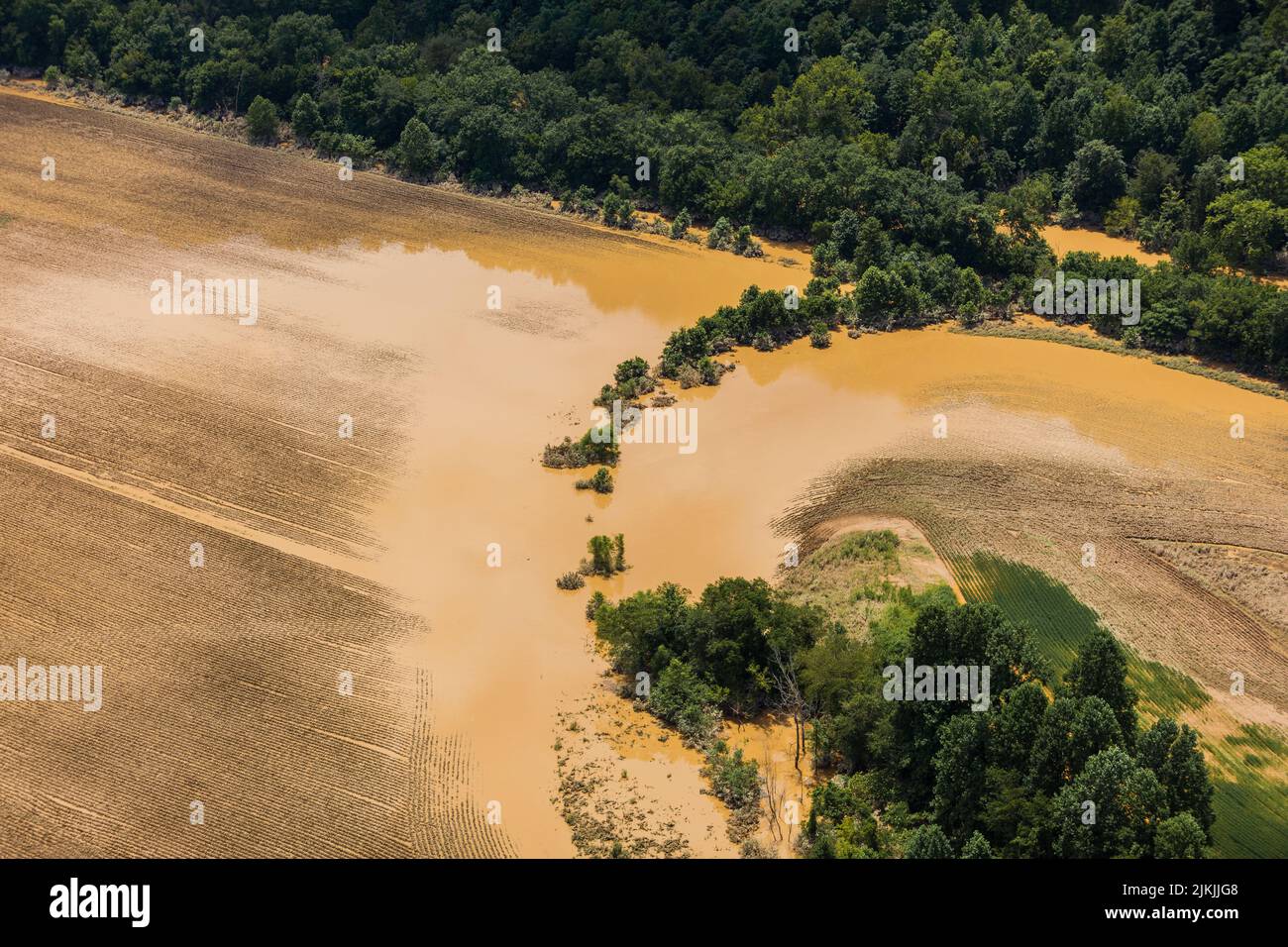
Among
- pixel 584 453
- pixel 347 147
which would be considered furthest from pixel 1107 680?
pixel 347 147

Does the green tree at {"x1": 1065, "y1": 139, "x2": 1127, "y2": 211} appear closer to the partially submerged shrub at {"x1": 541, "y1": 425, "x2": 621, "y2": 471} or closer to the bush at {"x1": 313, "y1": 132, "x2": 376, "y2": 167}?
the partially submerged shrub at {"x1": 541, "y1": 425, "x2": 621, "y2": 471}

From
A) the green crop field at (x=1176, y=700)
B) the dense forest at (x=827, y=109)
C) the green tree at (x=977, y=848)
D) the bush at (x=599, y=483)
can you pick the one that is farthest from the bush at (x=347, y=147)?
the green tree at (x=977, y=848)

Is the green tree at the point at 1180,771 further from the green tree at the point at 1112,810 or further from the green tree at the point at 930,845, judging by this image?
the green tree at the point at 930,845

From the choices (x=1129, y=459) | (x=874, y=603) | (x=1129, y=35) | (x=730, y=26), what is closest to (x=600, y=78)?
(x=730, y=26)

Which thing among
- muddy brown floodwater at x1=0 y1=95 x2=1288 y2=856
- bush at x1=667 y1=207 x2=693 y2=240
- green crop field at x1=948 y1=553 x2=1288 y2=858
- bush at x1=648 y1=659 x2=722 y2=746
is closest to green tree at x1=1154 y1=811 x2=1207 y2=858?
green crop field at x1=948 y1=553 x2=1288 y2=858

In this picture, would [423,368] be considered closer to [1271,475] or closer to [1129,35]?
[1271,475]

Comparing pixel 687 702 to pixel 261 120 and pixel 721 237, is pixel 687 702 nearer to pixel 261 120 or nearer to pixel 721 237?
pixel 721 237
